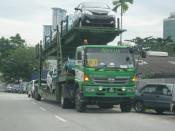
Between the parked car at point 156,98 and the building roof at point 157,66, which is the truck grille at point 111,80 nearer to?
the parked car at point 156,98

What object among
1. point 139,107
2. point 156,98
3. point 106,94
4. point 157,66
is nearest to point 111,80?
point 106,94

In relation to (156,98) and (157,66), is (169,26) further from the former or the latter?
(156,98)

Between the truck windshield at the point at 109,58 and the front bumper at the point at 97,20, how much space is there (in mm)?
2038

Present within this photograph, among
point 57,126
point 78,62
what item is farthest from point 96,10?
point 57,126

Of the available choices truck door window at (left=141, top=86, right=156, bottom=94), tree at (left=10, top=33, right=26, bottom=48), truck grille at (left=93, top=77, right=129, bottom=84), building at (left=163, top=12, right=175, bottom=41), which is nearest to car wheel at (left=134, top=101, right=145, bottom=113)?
truck door window at (left=141, top=86, right=156, bottom=94)

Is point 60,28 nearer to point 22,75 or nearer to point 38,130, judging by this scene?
point 38,130

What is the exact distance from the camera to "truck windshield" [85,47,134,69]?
73.6 feet

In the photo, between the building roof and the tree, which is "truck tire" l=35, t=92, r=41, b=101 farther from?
the tree

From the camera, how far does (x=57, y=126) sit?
54.7 ft

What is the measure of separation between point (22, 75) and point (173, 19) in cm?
3320

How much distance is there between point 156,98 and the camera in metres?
24.3

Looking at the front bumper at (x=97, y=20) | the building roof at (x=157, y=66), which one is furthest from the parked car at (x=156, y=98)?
the building roof at (x=157, y=66)

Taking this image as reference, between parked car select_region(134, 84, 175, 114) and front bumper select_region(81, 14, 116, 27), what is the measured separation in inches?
145

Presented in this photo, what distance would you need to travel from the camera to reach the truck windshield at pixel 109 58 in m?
22.4
